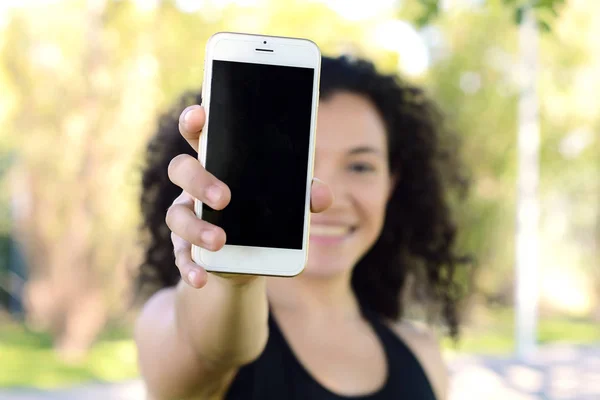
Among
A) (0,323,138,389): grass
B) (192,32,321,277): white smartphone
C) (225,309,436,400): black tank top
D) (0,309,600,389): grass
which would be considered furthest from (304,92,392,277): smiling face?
(0,323,138,389): grass

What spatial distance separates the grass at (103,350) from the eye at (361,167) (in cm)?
513

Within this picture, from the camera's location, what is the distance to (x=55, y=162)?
1041cm

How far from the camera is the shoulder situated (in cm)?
244

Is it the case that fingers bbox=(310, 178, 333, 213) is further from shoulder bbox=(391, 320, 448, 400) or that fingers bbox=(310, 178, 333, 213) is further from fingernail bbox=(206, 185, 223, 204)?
shoulder bbox=(391, 320, 448, 400)

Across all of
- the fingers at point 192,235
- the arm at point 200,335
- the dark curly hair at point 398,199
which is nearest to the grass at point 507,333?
the dark curly hair at point 398,199

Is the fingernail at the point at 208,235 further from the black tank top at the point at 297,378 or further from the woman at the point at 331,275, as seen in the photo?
the black tank top at the point at 297,378

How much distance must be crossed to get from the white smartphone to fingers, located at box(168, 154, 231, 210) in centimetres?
7

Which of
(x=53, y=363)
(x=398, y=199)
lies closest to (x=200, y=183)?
(x=398, y=199)

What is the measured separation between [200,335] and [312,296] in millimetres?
858

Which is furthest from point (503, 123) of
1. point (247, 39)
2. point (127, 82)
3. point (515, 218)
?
point (247, 39)

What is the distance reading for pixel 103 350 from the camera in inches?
446

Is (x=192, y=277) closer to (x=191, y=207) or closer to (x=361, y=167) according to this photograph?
(x=191, y=207)

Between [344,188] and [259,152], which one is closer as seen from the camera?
[259,152]

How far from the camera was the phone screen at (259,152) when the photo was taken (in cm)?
133
